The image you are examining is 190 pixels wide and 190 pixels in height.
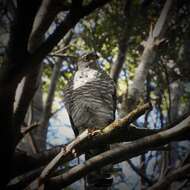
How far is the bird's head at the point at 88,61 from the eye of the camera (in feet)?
13.9

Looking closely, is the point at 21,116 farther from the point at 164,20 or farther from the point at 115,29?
the point at 115,29

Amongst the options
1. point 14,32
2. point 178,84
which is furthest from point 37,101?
point 14,32

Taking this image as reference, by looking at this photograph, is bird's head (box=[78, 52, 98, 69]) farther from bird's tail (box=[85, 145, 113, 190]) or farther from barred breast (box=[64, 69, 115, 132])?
bird's tail (box=[85, 145, 113, 190])

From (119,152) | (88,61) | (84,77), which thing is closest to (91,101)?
(84,77)

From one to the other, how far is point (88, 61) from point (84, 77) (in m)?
0.31

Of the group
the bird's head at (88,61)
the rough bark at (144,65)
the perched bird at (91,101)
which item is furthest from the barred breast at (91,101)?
the bird's head at (88,61)

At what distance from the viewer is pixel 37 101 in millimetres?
6672

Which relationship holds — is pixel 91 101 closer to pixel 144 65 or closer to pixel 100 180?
pixel 144 65

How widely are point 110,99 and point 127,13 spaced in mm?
1383

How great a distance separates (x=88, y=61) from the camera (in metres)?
4.25

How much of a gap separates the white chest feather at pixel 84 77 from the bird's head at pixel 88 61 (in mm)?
83

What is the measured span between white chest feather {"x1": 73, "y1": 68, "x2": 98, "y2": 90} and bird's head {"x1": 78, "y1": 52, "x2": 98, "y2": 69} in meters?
0.08

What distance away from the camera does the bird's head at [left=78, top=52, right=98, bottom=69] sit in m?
4.23

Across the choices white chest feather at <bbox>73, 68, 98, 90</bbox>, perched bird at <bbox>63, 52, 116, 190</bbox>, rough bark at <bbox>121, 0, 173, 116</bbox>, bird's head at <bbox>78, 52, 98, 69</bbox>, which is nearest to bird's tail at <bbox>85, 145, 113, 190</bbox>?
perched bird at <bbox>63, 52, 116, 190</bbox>
